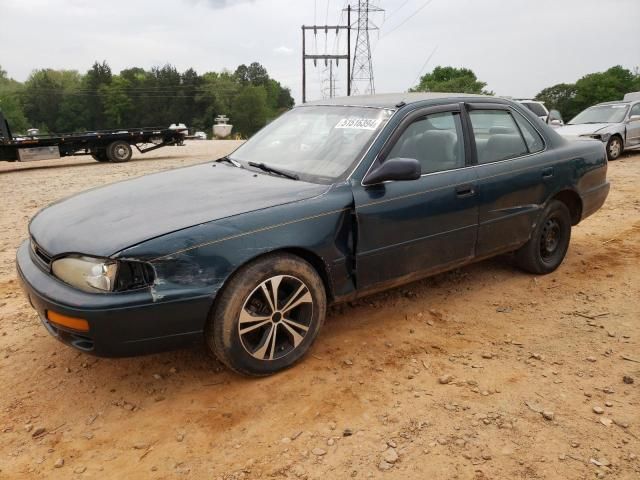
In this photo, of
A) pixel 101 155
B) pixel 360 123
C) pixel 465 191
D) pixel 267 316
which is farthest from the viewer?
pixel 101 155

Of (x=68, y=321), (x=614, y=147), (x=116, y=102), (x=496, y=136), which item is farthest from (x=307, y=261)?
(x=116, y=102)

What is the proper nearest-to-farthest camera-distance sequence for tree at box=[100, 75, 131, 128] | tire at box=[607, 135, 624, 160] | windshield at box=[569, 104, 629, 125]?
tire at box=[607, 135, 624, 160] → windshield at box=[569, 104, 629, 125] → tree at box=[100, 75, 131, 128]

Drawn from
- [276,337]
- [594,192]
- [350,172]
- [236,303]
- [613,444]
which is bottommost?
[613,444]

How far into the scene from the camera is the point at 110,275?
2494 millimetres

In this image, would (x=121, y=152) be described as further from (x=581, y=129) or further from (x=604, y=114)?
(x=604, y=114)

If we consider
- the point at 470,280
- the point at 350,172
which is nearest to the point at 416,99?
the point at 350,172

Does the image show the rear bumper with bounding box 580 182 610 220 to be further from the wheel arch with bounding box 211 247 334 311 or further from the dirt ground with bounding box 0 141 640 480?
the wheel arch with bounding box 211 247 334 311

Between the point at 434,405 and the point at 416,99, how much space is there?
2.17 m

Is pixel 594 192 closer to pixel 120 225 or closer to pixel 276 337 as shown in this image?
pixel 276 337

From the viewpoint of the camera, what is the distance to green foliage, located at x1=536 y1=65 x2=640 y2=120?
6234 centimetres

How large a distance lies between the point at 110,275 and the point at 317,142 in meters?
1.73

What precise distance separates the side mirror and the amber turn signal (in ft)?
5.78

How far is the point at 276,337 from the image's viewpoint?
3004 mm

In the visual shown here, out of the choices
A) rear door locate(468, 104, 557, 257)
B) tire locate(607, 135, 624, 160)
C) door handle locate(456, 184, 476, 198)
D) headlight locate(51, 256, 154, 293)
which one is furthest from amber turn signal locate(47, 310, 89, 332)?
tire locate(607, 135, 624, 160)
